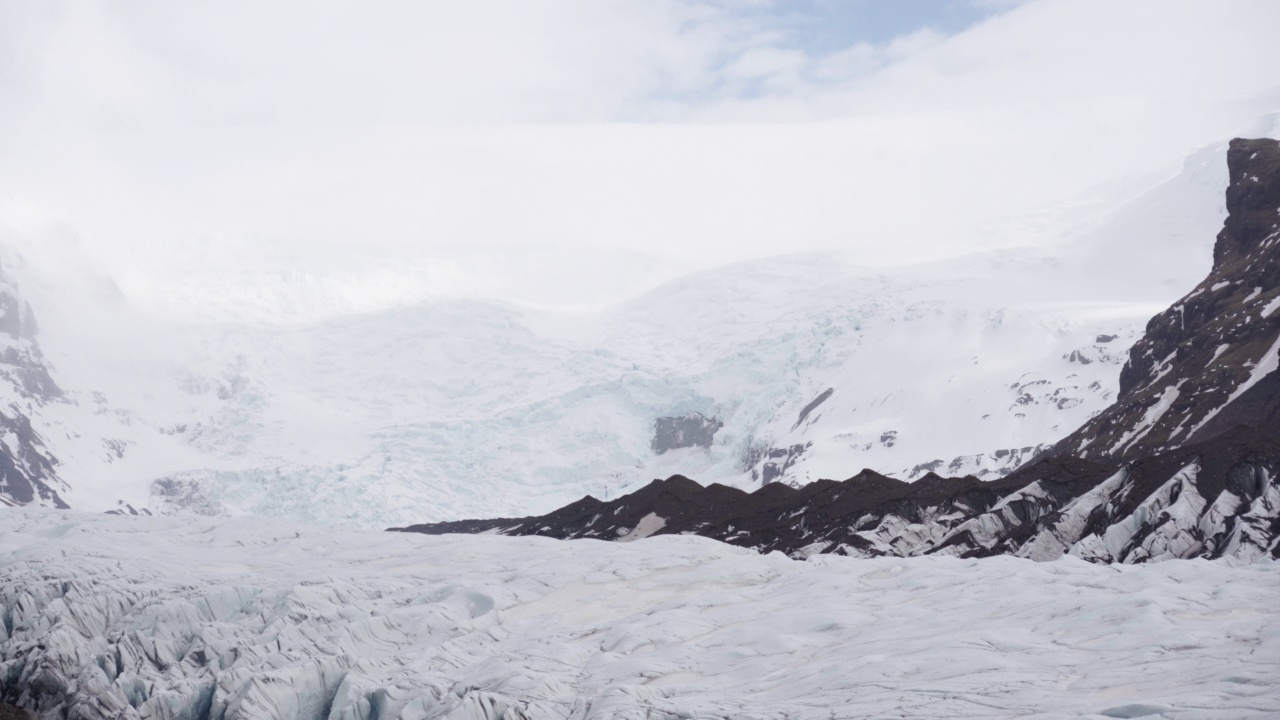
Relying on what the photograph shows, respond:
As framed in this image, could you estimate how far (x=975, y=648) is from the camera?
3422 centimetres

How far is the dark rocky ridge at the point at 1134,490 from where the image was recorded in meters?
Result: 52.9

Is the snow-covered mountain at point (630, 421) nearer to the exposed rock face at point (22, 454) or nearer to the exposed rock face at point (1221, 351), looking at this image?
the exposed rock face at point (22, 454)

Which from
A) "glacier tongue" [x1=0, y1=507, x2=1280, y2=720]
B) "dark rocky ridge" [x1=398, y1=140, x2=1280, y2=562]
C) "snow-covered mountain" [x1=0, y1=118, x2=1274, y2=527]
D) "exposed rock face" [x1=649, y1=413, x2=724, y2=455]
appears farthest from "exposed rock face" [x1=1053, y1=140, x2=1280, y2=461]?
"exposed rock face" [x1=649, y1=413, x2=724, y2=455]

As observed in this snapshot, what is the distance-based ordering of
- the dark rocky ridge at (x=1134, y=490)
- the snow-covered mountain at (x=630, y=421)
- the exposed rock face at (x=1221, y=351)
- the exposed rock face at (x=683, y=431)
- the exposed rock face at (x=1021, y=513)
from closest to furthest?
the exposed rock face at (x=1021, y=513) → the dark rocky ridge at (x=1134, y=490) → the exposed rock face at (x=1221, y=351) → the snow-covered mountain at (x=630, y=421) → the exposed rock face at (x=683, y=431)

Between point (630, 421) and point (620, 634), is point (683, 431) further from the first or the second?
point (620, 634)

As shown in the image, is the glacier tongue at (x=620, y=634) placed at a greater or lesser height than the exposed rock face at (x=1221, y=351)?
lesser

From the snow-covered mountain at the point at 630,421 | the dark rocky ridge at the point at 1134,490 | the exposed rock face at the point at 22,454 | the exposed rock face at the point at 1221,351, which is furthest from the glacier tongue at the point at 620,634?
the exposed rock face at the point at 22,454

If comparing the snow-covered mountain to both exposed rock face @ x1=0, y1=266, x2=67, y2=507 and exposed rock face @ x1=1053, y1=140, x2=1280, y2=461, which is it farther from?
exposed rock face @ x1=1053, y1=140, x2=1280, y2=461

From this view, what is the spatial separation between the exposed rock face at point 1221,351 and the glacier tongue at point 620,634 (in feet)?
126

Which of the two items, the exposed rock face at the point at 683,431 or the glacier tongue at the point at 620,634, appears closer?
the glacier tongue at the point at 620,634

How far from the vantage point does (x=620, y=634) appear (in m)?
41.6

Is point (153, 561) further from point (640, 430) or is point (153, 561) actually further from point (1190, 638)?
point (640, 430)

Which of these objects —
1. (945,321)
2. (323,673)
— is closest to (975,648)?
(323,673)

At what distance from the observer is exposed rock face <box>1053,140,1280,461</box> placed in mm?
88812
